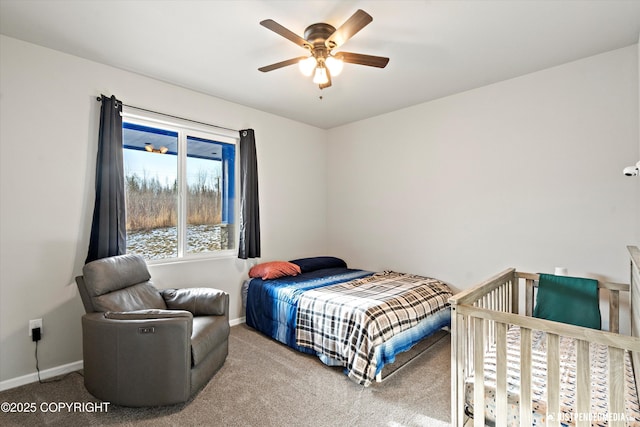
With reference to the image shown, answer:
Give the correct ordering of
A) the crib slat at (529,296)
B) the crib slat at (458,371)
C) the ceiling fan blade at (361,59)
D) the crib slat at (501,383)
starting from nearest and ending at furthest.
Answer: the crib slat at (501,383), the crib slat at (458,371), the ceiling fan blade at (361,59), the crib slat at (529,296)

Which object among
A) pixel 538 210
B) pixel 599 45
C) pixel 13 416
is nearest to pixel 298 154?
pixel 538 210

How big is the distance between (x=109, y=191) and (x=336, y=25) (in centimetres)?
235

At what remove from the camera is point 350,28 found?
6.23 feet

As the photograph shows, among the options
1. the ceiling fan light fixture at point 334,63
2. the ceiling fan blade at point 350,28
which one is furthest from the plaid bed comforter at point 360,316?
the ceiling fan blade at point 350,28

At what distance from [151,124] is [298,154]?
6.48 feet

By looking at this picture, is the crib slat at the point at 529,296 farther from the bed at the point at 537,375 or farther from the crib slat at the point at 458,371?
the crib slat at the point at 458,371

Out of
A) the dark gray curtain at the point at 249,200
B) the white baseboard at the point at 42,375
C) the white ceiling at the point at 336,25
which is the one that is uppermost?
the white ceiling at the point at 336,25

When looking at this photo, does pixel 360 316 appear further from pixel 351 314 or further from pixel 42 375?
pixel 42 375

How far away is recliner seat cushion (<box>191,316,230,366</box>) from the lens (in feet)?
7.10

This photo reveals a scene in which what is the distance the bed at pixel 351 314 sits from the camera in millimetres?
2419

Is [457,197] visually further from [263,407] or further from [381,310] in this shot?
[263,407]

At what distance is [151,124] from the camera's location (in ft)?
10.4

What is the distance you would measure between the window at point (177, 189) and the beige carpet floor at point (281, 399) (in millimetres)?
1332

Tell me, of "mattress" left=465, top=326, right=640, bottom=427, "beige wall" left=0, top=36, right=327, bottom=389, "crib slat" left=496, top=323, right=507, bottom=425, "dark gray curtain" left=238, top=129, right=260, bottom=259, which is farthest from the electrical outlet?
"crib slat" left=496, top=323, right=507, bottom=425
